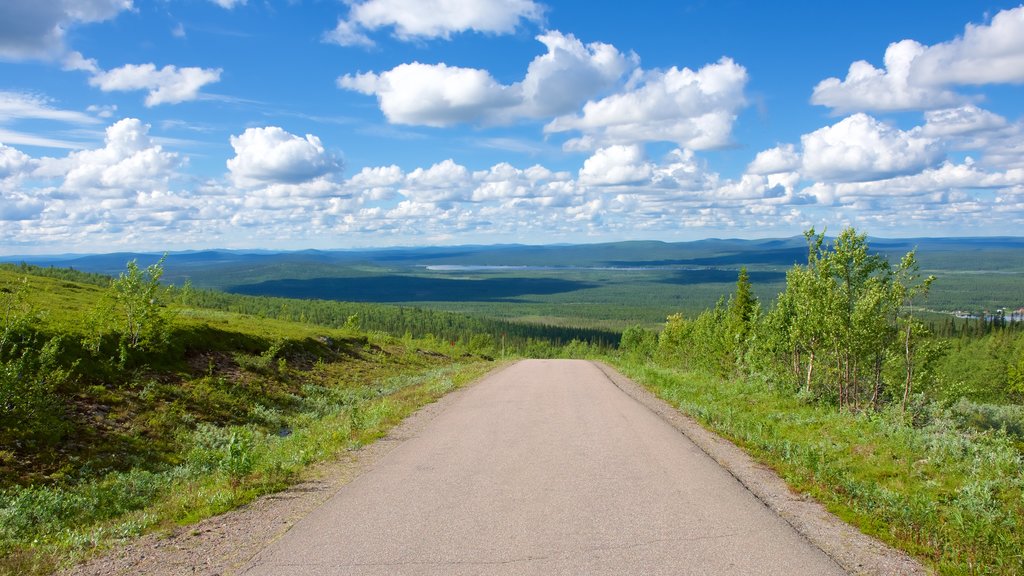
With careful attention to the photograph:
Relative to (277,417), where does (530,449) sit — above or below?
above

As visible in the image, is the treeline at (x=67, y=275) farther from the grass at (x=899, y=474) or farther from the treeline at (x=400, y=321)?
the grass at (x=899, y=474)

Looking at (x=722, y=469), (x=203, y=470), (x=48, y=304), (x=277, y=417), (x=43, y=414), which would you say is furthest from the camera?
(x=48, y=304)

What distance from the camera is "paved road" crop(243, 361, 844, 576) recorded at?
666 centimetres

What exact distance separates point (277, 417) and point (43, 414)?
9191 mm

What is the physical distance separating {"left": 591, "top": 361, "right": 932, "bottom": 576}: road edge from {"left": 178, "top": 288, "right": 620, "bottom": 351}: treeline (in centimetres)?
9304

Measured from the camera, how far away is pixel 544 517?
8.08 meters

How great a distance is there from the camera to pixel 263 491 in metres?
9.80

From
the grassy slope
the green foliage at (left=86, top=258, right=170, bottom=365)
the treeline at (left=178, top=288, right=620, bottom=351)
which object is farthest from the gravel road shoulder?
the treeline at (left=178, top=288, right=620, bottom=351)

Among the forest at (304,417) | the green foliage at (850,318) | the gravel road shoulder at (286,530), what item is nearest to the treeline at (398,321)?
the forest at (304,417)

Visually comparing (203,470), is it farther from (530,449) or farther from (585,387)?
(585,387)

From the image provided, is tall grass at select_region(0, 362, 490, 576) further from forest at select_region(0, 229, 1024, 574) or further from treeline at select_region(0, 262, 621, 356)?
treeline at select_region(0, 262, 621, 356)

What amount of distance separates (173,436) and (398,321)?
130884mm

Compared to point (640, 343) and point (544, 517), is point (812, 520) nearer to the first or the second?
point (544, 517)

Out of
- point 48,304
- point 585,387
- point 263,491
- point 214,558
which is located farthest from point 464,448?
point 48,304
